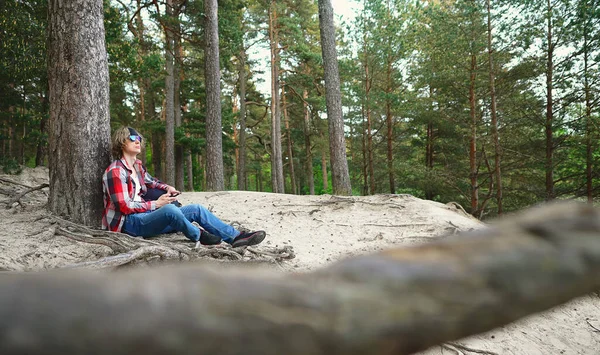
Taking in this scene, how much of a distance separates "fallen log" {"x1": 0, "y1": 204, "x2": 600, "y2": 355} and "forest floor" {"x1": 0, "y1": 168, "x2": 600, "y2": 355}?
801 millimetres

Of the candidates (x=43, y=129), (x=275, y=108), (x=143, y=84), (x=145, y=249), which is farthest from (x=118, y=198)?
(x=143, y=84)

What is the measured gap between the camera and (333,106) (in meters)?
8.34

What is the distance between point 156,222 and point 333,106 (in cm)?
597

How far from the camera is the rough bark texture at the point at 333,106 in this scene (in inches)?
316

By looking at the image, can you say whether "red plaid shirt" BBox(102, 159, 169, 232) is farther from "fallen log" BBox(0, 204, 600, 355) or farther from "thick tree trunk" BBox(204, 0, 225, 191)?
"thick tree trunk" BBox(204, 0, 225, 191)

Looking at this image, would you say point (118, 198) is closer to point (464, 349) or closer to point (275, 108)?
point (464, 349)

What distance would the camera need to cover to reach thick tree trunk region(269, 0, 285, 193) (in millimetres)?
17528

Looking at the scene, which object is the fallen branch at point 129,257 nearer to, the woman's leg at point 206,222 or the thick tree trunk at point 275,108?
the woman's leg at point 206,222

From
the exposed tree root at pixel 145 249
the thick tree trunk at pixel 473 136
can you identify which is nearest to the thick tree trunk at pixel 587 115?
the thick tree trunk at pixel 473 136

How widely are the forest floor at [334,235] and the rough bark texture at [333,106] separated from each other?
1.90m

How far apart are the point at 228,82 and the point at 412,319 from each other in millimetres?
25761

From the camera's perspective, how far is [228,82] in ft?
80.2

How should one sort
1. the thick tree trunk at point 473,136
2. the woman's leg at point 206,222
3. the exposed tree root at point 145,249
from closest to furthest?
the exposed tree root at point 145,249
the woman's leg at point 206,222
the thick tree trunk at point 473,136

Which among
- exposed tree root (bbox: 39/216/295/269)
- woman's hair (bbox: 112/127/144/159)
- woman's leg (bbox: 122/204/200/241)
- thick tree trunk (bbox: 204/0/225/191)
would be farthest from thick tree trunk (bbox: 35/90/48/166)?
woman's leg (bbox: 122/204/200/241)
